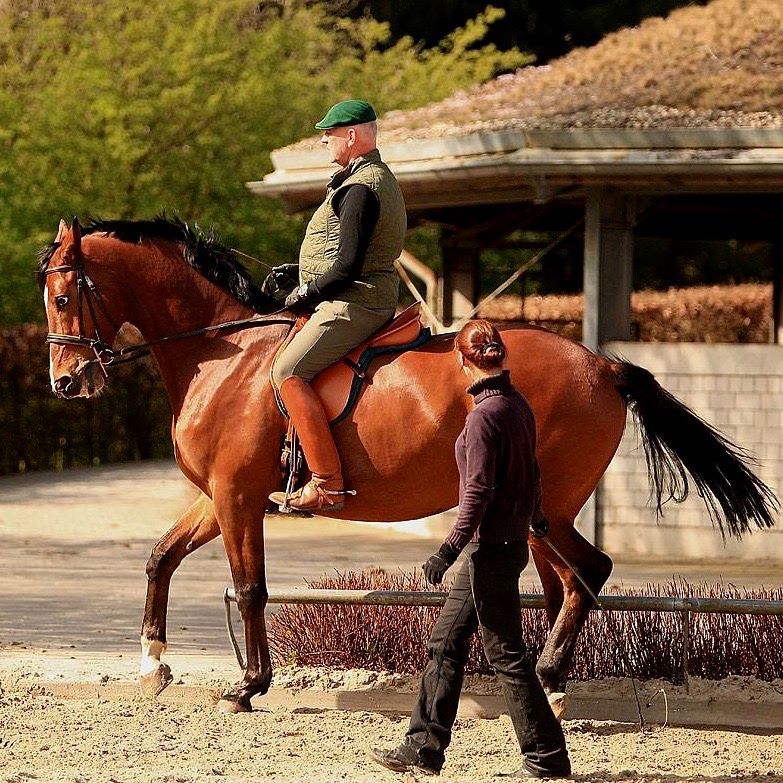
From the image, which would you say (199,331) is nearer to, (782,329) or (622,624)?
(622,624)

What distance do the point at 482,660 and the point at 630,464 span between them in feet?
→ 20.5

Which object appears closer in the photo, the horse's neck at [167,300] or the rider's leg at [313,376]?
the rider's leg at [313,376]

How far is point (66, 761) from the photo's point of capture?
6281 mm

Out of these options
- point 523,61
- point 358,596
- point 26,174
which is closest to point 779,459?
point 358,596

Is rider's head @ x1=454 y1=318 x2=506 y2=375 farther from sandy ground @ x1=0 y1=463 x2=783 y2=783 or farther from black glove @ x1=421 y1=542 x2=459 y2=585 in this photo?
sandy ground @ x1=0 y1=463 x2=783 y2=783

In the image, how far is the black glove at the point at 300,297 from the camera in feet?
23.6

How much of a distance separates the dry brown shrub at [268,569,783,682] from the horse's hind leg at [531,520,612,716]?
481 mm

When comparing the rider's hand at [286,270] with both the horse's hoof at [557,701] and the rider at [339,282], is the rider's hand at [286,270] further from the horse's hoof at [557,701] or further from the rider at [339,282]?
the horse's hoof at [557,701]

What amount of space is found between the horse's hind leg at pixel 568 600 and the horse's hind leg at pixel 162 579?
173cm

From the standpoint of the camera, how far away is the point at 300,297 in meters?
7.23

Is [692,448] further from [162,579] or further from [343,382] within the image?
[162,579]

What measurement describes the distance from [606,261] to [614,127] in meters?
1.29

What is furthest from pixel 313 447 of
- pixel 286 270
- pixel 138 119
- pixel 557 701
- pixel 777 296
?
pixel 138 119

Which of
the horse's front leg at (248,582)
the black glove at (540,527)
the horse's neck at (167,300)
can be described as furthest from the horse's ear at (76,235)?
the black glove at (540,527)
